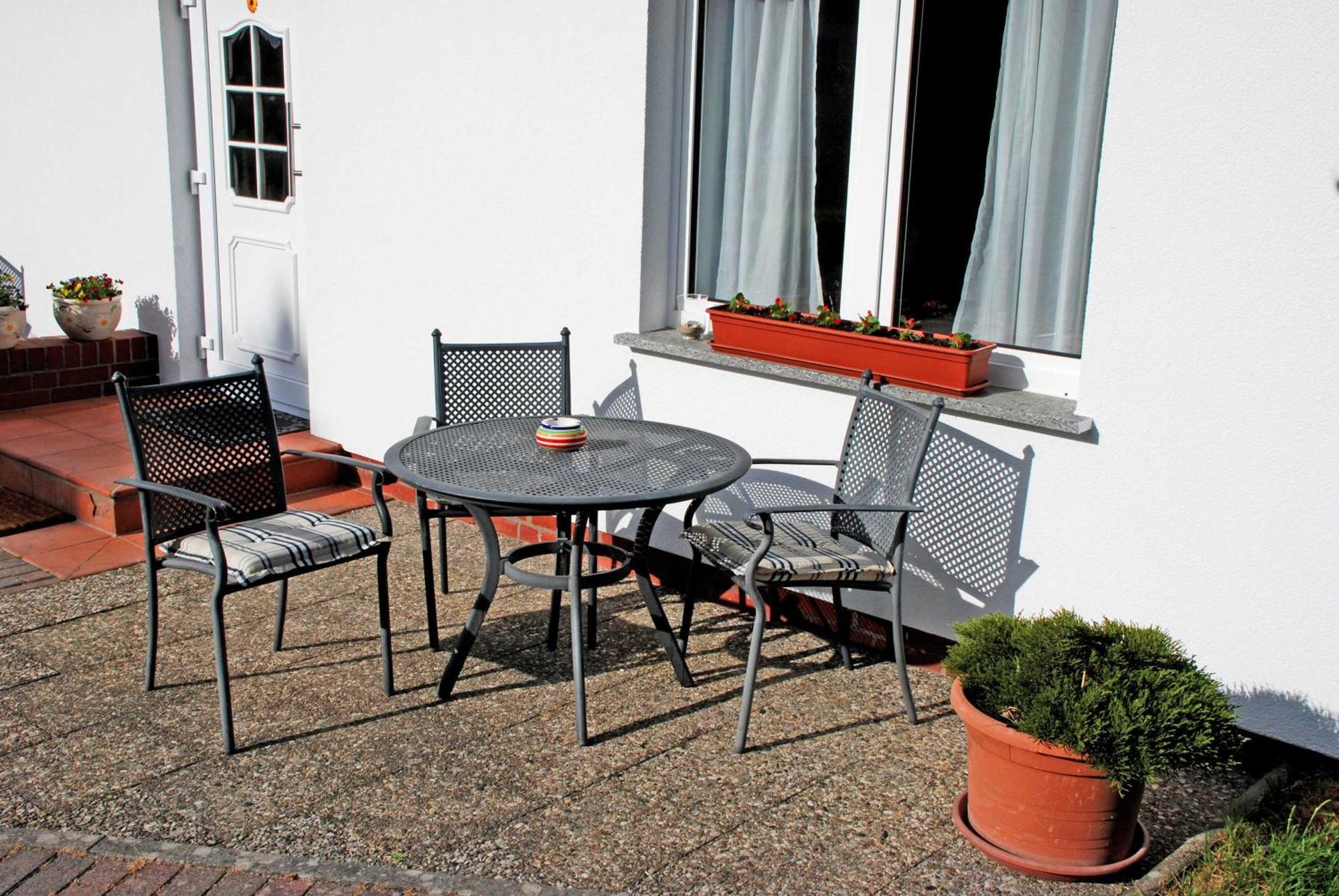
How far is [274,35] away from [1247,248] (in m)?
4.88

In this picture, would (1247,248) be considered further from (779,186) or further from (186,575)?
(186,575)

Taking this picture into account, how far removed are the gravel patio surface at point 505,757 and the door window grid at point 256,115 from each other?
275 cm

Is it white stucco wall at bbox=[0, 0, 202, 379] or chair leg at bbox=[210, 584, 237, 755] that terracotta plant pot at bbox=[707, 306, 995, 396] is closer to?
chair leg at bbox=[210, 584, 237, 755]

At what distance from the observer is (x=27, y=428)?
645cm

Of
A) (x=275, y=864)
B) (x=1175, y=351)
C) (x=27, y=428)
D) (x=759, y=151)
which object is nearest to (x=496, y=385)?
(x=759, y=151)

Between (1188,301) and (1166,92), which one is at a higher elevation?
(1166,92)

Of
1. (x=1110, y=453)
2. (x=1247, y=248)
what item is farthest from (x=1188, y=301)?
(x=1110, y=453)

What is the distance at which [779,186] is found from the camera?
15.3 feet

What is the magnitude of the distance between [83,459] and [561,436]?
3.07 meters

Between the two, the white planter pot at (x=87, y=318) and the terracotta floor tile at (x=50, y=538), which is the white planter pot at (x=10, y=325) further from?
the terracotta floor tile at (x=50, y=538)

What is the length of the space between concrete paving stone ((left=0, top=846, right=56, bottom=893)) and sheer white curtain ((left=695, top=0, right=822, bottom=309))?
9.94ft

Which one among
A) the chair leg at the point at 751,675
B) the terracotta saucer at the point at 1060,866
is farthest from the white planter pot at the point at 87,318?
the terracotta saucer at the point at 1060,866

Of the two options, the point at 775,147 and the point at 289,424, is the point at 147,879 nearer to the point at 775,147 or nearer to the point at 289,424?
the point at 775,147

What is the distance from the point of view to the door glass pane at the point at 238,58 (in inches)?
257
